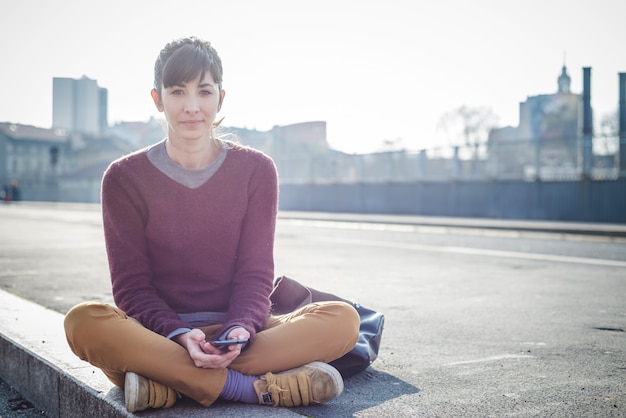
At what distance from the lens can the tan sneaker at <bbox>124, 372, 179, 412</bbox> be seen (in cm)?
244

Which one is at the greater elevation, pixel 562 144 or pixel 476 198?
pixel 562 144

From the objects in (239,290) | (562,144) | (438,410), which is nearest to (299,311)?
(239,290)

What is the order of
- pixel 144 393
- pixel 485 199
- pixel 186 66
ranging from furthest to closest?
pixel 485 199
pixel 186 66
pixel 144 393

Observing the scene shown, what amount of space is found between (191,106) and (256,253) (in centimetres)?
72

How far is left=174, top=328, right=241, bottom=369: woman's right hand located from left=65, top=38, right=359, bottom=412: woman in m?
0.01

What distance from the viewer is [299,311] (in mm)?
2955

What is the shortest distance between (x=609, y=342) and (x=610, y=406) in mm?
1495

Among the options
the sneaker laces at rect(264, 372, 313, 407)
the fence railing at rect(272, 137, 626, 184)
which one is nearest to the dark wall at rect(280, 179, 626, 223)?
the fence railing at rect(272, 137, 626, 184)

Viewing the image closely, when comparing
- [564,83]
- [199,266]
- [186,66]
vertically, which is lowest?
[199,266]

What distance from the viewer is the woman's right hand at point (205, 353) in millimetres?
2469

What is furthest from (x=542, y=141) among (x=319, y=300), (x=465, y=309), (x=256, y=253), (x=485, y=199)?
(x=256, y=253)

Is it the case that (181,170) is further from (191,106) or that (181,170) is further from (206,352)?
(206,352)

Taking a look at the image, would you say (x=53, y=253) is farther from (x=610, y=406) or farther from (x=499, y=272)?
(x=610, y=406)

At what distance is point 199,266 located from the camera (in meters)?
2.95
